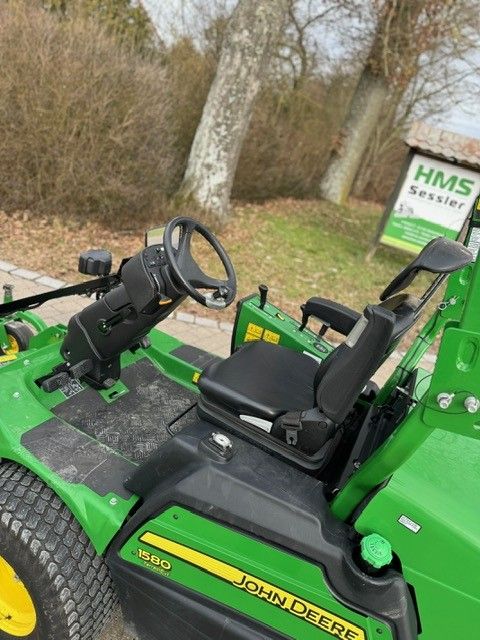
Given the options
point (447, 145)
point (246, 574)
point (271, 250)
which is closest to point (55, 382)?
point (246, 574)

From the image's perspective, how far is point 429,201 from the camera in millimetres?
7258

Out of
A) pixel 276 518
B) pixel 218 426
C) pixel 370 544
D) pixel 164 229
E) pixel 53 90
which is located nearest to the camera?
pixel 370 544

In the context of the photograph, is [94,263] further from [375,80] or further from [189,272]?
[375,80]

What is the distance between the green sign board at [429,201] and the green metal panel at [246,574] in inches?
244

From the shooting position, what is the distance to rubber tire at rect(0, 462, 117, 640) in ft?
5.76

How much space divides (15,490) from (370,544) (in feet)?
3.95

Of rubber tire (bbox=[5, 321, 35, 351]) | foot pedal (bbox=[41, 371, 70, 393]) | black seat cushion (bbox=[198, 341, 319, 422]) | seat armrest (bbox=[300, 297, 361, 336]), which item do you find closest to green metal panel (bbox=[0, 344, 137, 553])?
foot pedal (bbox=[41, 371, 70, 393])

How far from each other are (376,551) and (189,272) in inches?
50.6

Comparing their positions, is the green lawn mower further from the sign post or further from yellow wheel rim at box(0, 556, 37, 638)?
the sign post

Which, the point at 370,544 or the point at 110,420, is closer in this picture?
the point at 370,544

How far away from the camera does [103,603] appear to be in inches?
73.2

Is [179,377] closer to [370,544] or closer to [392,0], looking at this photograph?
[370,544]

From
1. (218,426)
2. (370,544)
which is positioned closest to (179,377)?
(218,426)

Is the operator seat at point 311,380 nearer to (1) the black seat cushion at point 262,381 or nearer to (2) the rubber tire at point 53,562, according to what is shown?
(1) the black seat cushion at point 262,381
